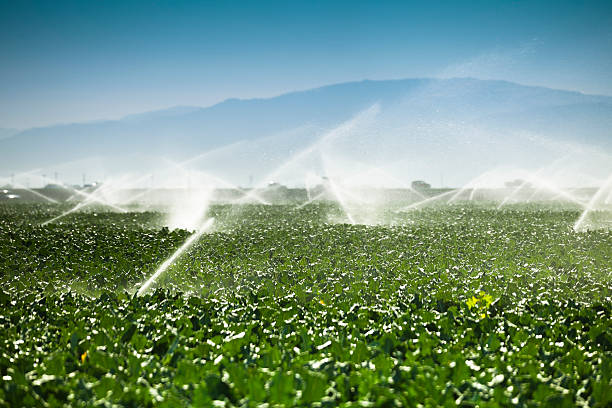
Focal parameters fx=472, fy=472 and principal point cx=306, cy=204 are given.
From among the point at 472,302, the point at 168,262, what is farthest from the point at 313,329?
the point at 168,262

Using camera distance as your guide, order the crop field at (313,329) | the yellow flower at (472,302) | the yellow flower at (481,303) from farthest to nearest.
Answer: the yellow flower at (472,302)
the yellow flower at (481,303)
the crop field at (313,329)

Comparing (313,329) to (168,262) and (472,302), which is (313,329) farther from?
(168,262)

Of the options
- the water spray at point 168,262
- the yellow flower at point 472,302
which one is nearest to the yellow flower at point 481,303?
the yellow flower at point 472,302

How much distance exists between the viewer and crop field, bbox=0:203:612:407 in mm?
2988

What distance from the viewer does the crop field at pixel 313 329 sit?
9.80 feet

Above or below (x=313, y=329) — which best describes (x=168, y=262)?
below

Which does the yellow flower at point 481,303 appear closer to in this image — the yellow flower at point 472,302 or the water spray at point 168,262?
the yellow flower at point 472,302

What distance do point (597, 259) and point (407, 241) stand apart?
383 centimetres

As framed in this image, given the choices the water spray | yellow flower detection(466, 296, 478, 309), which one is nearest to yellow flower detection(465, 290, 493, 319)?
yellow flower detection(466, 296, 478, 309)

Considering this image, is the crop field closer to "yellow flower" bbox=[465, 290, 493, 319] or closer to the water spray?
"yellow flower" bbox=[465, 290, 493, 319]

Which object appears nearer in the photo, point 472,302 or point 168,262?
point 472,302

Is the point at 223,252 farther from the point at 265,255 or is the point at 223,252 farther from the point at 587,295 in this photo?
the point at 587,295

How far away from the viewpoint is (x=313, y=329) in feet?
15.1

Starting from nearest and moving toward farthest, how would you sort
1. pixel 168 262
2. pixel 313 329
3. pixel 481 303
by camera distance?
pixel 313 329, pixel 481 303, pixel 168 262
